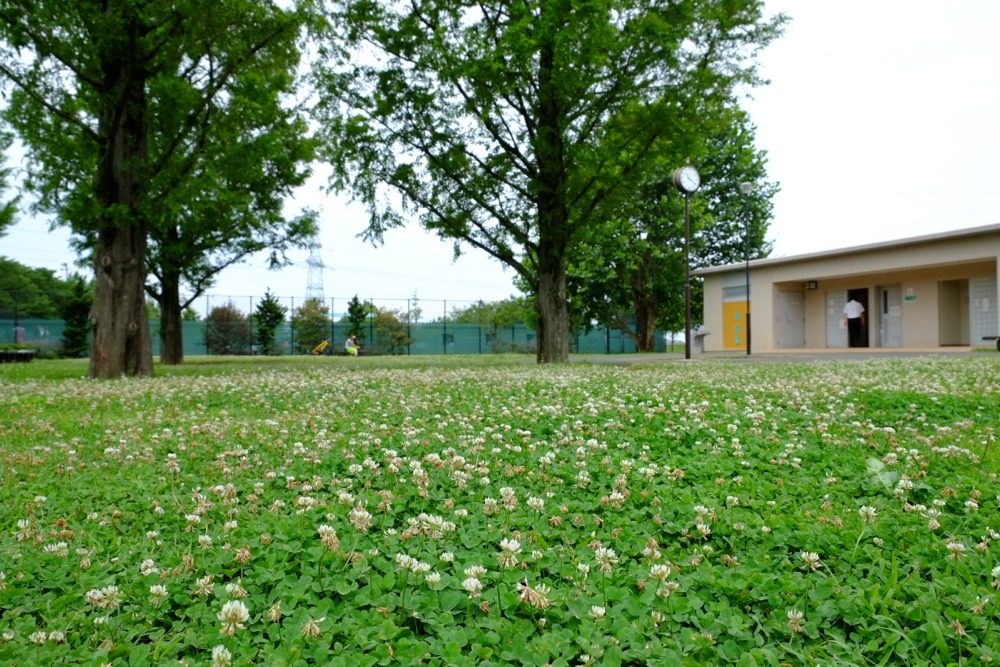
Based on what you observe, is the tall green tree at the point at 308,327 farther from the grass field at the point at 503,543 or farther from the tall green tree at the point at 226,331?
the grass field at the point at 503,543

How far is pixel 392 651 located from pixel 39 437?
4.79 metres

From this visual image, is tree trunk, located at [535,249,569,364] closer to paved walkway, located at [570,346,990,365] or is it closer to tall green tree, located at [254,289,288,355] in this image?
paved walkway, located at [570,346,990,365]

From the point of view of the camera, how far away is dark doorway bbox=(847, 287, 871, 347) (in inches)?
1133

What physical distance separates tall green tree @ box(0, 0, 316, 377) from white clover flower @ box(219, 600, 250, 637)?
1222 centimetres

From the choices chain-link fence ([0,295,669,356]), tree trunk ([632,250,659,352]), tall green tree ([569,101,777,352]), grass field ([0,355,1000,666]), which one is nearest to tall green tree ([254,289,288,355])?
chain-link fence ([0,295,669,356])

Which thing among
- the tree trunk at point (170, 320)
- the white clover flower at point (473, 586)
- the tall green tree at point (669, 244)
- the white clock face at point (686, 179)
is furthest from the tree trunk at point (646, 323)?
the white clover flower at point (473, 586)

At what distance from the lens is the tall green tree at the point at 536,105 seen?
14.2m

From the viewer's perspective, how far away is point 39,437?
5.36 metres

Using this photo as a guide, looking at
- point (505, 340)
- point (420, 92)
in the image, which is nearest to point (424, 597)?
point (420, 92)

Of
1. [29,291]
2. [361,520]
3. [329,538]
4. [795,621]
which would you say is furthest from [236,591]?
[29,291]

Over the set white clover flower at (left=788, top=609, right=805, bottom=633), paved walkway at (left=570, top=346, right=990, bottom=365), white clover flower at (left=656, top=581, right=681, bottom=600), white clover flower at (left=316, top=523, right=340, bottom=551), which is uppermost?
paved walkway at (left=570, top=346, right=990, bottom=365)

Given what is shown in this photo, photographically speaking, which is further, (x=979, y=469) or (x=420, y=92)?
(x=420, y=92)

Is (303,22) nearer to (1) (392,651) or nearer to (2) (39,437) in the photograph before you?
(2) (39,437)

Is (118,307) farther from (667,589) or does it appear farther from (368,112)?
(667,589)
